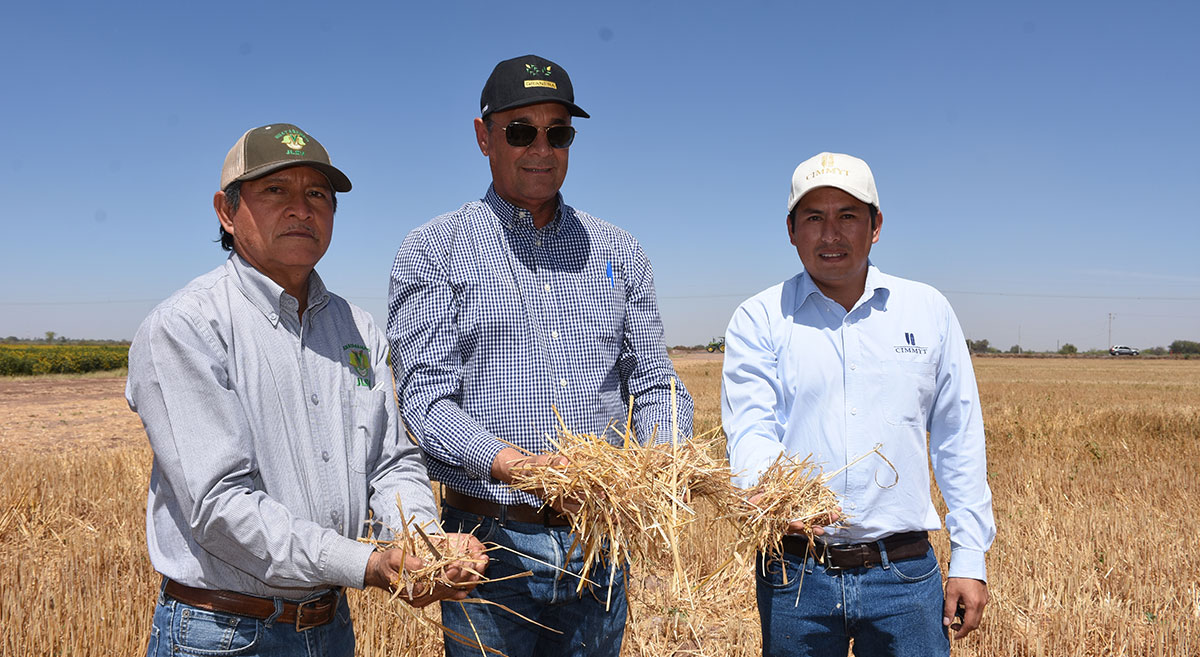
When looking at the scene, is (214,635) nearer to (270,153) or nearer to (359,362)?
(359,362)

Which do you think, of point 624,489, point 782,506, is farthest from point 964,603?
point 624,489

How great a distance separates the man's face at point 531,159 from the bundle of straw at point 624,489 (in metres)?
0.98

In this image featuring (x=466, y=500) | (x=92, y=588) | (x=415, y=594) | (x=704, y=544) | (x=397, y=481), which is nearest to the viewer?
(x=415, y=594)

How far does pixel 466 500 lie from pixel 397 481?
30 centimetres

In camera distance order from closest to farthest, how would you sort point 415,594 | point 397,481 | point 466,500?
point 415,594 < point 397,481 < point 466,500

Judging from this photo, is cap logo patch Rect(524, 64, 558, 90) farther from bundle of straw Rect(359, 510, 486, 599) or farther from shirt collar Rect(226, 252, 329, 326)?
bundle of straw Rect(359, 510, 486, 599)

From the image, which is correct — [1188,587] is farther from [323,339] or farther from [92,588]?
[92,588]

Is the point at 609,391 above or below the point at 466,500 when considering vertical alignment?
above

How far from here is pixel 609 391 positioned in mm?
2691

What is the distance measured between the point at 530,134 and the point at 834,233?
122 centimetres

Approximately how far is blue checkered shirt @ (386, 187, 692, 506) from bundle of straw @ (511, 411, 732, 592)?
210 mm

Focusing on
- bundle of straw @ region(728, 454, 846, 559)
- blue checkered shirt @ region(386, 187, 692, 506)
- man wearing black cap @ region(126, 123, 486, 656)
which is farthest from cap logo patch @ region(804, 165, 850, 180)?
man wearing black cap @ region(126, 123, 486, 656)

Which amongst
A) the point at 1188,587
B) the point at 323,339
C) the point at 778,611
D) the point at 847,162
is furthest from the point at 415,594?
the point at 1188,587

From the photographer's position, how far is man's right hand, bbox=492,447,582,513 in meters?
2.19
